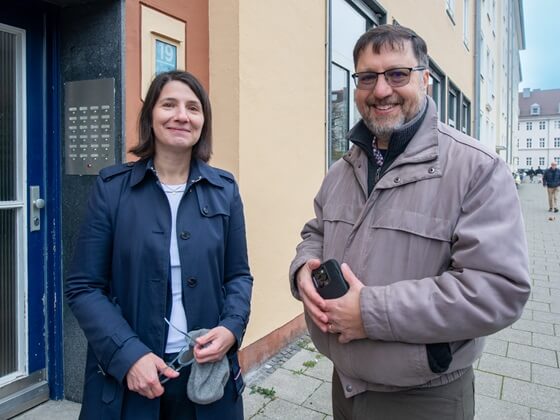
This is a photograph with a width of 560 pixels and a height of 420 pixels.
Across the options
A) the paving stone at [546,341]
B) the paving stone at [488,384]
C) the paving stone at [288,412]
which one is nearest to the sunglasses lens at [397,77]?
the paving stone at [288,412]

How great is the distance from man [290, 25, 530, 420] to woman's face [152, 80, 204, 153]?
64 cm

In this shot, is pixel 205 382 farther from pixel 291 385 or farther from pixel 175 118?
pixel 291 385

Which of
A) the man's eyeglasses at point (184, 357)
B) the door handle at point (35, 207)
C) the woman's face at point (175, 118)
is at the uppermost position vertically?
the woman's face at point (175, 118)

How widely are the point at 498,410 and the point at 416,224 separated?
96.2 inches

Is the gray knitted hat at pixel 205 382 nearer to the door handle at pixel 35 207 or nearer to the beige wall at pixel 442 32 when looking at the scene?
the door handle at pixel 35 207

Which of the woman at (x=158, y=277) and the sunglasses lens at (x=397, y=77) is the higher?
the sunglasses lens at (x=397, y=77)

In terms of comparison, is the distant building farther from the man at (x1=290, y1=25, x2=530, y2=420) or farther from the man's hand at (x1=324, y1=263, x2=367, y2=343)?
the man's hand at (x1=324, y1=263, x2=367, y2=343)

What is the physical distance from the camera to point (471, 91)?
560 inches

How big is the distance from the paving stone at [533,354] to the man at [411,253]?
2956 mm

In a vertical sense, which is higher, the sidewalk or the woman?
the woman

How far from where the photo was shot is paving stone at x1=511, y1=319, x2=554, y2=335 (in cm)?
489

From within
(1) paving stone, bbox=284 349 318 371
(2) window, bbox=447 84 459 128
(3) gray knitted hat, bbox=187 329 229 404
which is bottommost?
(1) paving stone, bbox=284 349 318 371

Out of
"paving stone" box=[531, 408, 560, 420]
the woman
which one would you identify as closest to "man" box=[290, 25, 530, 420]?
the woman

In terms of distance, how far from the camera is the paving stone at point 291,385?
3410mm
